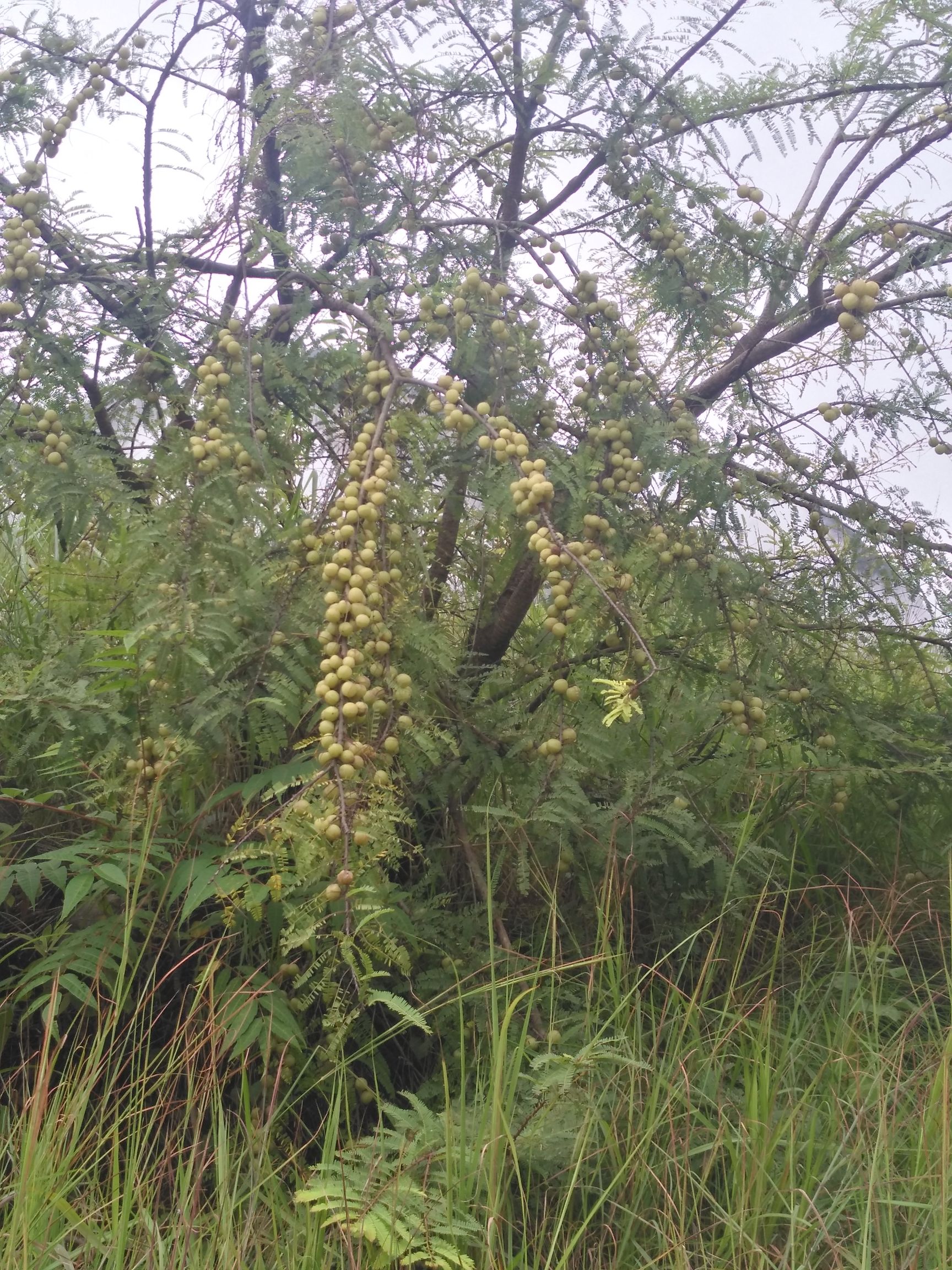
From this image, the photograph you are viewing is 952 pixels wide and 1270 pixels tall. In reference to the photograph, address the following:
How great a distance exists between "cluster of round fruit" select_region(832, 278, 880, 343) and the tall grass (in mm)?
1164

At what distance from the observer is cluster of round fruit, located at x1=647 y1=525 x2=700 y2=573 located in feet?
7.52

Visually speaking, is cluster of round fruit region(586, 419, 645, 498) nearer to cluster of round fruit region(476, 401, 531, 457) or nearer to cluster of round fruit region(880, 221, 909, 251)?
cluster of round fruit region(476, 401, 531, 457)

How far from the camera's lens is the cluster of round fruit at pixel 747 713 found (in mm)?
2340

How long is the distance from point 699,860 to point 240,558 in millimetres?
1092

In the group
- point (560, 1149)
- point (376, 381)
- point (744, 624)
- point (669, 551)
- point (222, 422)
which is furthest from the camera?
point (744, 624)

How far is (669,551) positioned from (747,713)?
0.39 m

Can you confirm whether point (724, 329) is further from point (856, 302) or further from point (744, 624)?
point (744, 624)

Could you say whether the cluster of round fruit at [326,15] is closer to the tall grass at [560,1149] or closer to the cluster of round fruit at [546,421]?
the cluster of round fruit at [546,421]

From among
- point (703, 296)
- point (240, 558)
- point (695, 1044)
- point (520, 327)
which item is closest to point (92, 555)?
point (240, 558)

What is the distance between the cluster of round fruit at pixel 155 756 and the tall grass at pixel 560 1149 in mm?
421

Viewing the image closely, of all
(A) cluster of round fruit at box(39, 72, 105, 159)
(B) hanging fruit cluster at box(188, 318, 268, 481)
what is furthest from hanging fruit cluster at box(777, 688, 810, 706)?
(A) cluster of round fruit at box(39, 72, 105, 159)

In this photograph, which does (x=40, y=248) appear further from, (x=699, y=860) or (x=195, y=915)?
(x=699, y=860)

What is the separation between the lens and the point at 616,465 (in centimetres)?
235

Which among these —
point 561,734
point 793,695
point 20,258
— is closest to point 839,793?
point 793,695
